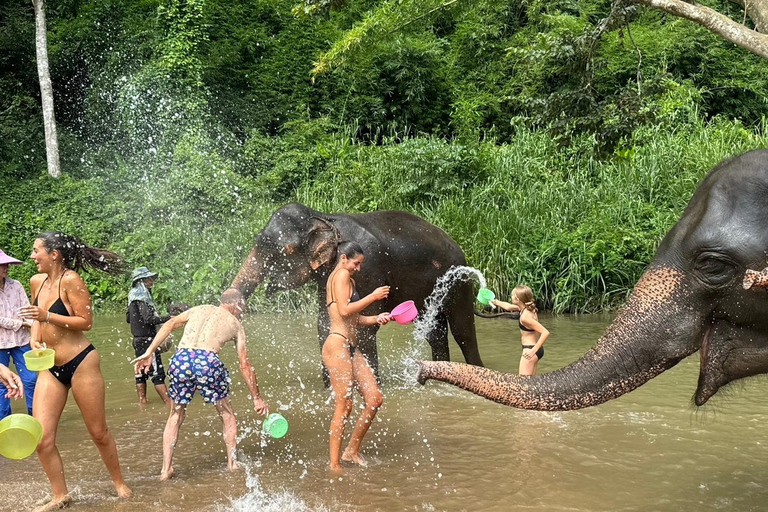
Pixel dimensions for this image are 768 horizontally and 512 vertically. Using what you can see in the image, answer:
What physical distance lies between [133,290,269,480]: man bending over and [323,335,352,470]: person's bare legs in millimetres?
440

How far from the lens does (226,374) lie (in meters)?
4.94

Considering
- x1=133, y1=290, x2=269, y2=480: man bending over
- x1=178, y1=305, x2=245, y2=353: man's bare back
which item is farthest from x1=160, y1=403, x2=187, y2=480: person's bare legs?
x1=178, y1=305, x2=245, y2=353: man's bare back

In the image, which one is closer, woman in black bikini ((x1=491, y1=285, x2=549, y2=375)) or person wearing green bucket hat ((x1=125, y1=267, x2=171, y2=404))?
woman in black bikini ((x1=491, y1=285, x2=549, y2=375))

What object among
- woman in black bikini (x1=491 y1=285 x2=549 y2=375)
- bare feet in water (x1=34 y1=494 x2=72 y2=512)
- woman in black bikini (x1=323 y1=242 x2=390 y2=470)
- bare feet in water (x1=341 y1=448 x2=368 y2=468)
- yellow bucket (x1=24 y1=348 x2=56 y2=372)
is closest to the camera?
yellow bucket (x1=24 y1=348 x2=56 y2=372)

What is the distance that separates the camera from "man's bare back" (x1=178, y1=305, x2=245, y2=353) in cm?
492

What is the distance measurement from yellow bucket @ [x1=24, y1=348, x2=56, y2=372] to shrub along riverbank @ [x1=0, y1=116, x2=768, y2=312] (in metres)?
7.96

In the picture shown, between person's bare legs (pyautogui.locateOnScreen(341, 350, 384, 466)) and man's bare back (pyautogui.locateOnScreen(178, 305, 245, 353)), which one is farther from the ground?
man's bare back (pyautogui.locateOnScreen(178, 305, 245, 353))

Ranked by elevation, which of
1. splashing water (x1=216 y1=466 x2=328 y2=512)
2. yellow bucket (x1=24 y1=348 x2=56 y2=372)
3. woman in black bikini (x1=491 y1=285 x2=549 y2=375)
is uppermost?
yellow bucket (x1=24 y1=348 x2=56 y2=372)

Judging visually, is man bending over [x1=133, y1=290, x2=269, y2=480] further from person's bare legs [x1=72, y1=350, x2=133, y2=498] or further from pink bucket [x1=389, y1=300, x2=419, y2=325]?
pink bucket [x1=389, y1=300, x2=419, y2=325]

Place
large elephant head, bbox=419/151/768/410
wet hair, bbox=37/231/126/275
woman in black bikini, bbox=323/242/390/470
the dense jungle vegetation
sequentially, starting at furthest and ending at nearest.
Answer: the dense jungle vegetation, woman in black bikini, bbox=323/242/390/470, wet hair, bbox=37/231/126/275, large elephant head, bbox=419/151/768/410

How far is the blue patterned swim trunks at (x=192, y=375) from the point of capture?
4.85 m

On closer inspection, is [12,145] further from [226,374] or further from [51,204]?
[226,374]

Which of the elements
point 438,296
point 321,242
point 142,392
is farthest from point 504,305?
point 142,392

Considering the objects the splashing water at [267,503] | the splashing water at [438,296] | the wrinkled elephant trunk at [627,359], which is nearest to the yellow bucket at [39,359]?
the splashing water at [267,503]
